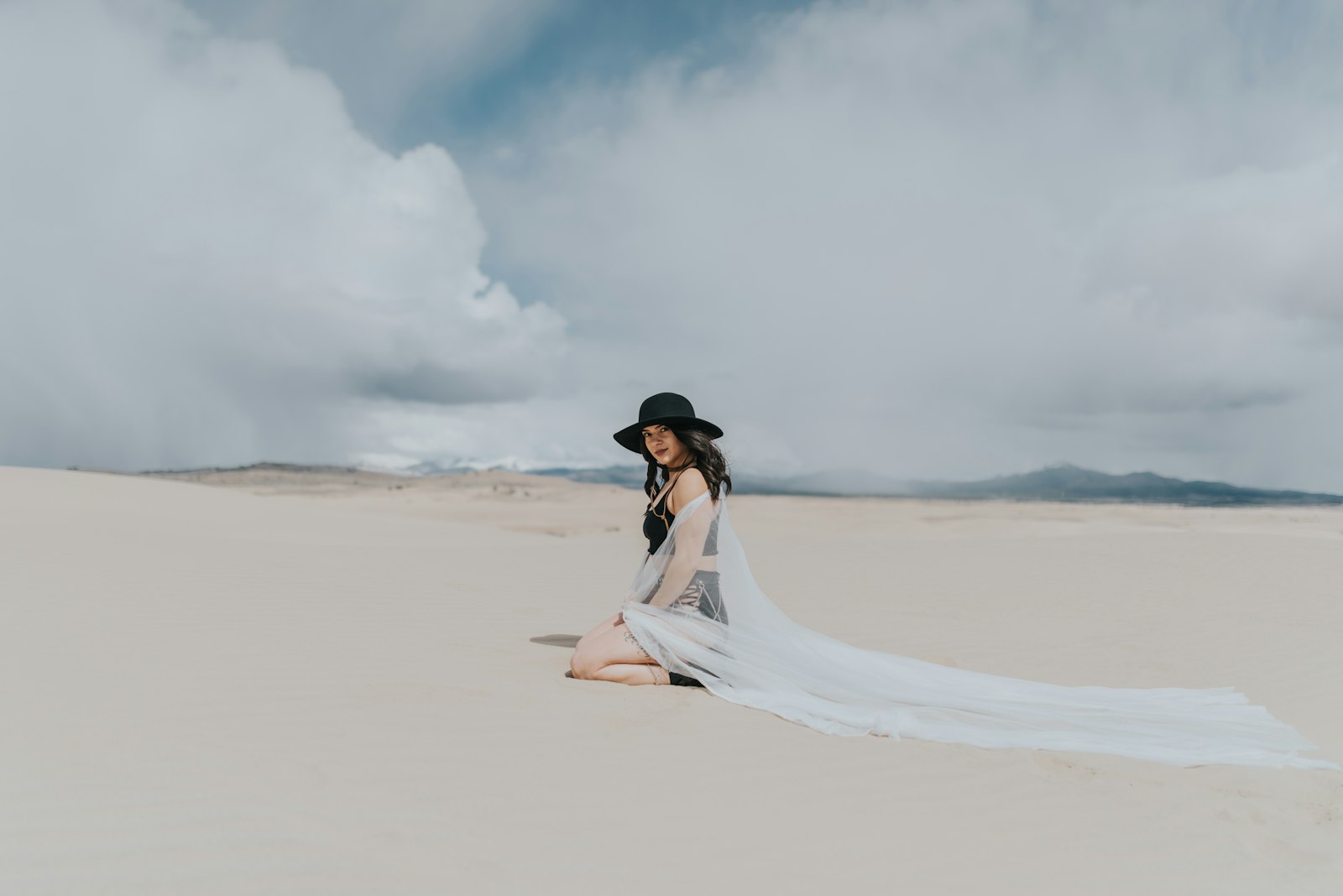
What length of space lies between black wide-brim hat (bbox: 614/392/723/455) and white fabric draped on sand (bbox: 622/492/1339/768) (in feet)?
1.52

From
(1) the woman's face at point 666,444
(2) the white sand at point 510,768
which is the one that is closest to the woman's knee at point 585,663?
(2) the white sand at point 510,768

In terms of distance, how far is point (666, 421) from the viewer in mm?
4766

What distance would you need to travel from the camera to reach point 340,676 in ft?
14.5

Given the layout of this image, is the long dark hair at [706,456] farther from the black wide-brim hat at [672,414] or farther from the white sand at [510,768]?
the white sand at [510,768]

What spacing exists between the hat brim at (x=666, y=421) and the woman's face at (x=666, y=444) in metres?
0.06

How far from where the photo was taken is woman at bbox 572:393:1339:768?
4.11 meters

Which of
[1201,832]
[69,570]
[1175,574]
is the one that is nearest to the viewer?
[1201,832]

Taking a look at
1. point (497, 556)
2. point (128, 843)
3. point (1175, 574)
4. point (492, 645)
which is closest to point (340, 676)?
point (492, 645)

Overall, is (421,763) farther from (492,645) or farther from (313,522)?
(313,522)

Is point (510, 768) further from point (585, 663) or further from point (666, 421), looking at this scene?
point (666, 421)

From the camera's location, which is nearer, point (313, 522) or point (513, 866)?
point (513, 866)

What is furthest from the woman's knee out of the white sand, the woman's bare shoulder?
the woman's bare shoulder

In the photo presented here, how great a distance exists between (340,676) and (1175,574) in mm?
12184

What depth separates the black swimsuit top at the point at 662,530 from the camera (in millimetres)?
4758
